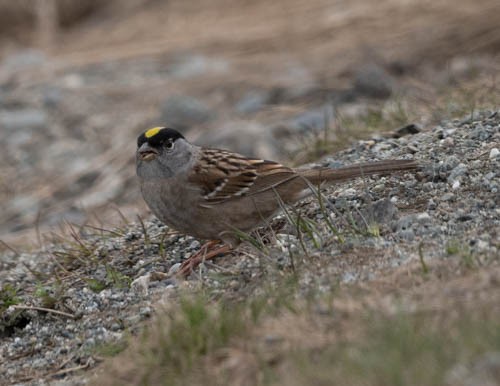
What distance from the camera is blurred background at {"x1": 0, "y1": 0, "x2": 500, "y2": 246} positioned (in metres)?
8.78

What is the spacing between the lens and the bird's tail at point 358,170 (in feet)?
17.4

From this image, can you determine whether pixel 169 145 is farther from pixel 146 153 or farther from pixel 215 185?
pixel 215 185

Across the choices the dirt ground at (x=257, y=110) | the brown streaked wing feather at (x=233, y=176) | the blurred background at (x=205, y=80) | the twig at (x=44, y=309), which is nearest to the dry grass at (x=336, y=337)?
the dirt ground at (x=257, y=110)

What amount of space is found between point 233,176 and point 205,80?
263 inches

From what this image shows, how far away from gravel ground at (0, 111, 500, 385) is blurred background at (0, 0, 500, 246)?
1.39 metres

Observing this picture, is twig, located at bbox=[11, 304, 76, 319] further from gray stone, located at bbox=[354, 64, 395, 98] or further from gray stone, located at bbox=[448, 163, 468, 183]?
gray stone, located at bbox=[354, 64, 395, 98]

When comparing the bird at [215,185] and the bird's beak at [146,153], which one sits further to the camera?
the bird's beak at [146,153]

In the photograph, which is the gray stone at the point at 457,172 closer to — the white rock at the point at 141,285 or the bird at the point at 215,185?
the bird at the point at 215,185

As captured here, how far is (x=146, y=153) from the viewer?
17.9ft

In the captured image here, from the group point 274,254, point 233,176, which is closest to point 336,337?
point 274,254

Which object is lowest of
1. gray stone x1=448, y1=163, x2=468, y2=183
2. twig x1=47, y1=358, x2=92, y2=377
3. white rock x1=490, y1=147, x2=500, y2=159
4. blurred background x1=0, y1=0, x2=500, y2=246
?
blurred background x1=0, y1=0, x2=500, y2=246

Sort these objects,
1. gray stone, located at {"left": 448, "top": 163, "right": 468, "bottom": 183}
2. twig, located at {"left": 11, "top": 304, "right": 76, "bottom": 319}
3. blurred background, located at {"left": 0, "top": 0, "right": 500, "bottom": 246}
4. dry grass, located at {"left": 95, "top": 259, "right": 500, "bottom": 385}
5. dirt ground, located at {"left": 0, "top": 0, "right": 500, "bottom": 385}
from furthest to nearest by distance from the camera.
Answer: blurred background, located at {"left": 0, "top": 0, "right": 500, "bottom": 246} → gray stone, located at {"left": 448, "top": 163, "right": 468, "bottom": 183} → twig, located at {"left": 11, "top": 304, "right": 76, "bottom": 319} → dirt ground, located at {"left": 0, "top": 0, "right": 500, "bottom": 385} → dry grass, located at {"left": 95, "top": 259, "right": 500, "bottom": 385}

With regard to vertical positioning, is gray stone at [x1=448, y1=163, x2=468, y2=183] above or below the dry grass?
below

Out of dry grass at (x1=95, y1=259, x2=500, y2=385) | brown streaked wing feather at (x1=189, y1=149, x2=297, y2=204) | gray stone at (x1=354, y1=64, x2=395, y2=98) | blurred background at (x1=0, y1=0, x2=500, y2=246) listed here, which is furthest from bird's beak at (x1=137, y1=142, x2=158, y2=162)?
gray stone at (x1=354, y1=64, x2=395, y2=98)
